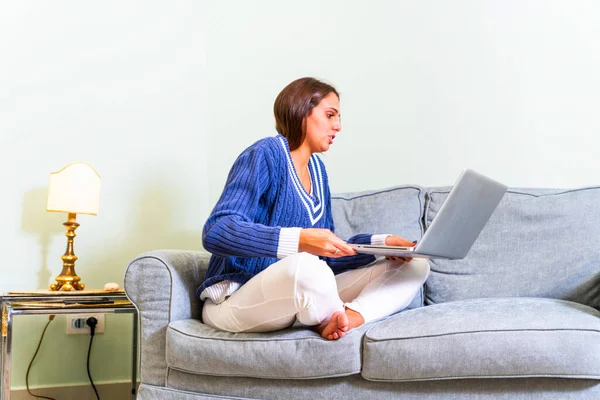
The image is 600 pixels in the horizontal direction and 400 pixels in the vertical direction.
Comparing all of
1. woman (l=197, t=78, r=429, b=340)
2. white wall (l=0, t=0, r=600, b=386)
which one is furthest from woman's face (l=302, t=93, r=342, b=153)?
white wall (l=0, t=0, r=600, b=386)

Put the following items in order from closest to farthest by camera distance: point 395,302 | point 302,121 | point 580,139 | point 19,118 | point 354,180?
1. point 395,302
2. point 302,121
3. point 580,139
4. point 19,118
5. point 354,180

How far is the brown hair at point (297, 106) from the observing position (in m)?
1.90

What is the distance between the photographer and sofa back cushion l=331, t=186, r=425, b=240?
84.9 inches

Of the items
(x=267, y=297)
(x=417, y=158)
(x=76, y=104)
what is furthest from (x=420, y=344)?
(x=76, y=104)

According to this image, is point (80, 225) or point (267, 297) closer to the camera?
point (267, 297)

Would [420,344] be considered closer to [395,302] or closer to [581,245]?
[395,302]

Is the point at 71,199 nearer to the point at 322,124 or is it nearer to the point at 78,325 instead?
the point at 78,325

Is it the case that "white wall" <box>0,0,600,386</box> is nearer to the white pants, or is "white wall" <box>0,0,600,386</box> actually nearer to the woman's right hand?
the white pants

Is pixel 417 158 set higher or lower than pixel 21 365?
higher

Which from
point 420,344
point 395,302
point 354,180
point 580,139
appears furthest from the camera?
point 354,180

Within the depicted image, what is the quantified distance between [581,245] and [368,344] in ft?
2.78

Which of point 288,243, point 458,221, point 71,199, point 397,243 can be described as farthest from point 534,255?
point 71,199

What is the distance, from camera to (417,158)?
2527 mm

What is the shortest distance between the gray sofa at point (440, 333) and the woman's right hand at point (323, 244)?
200mm
